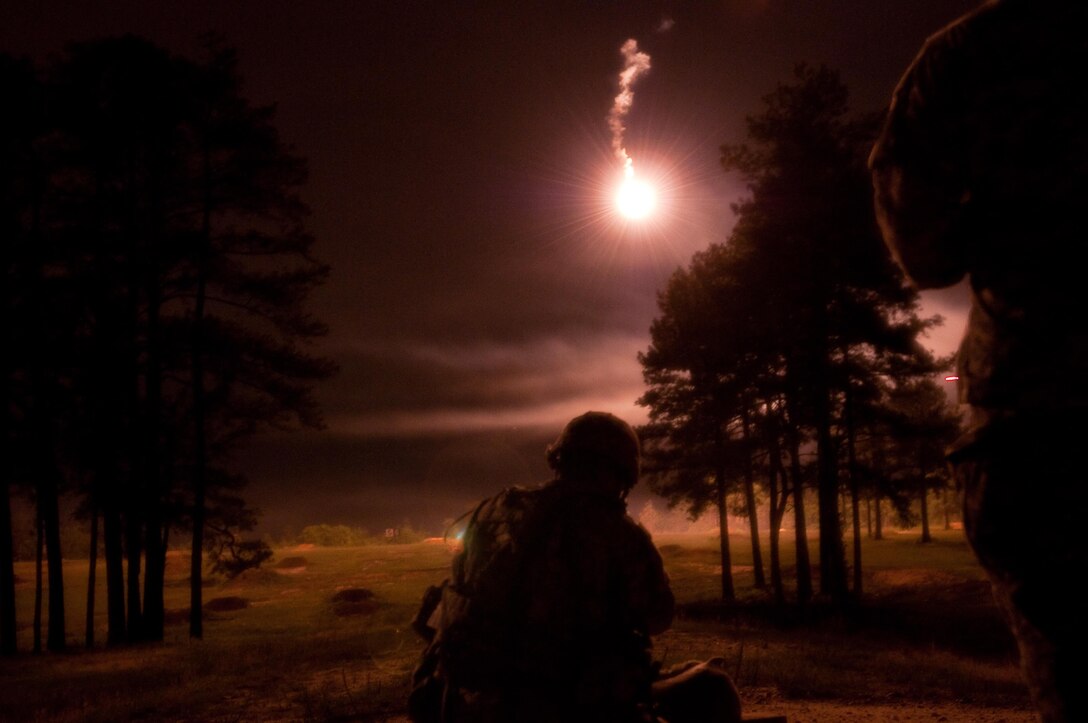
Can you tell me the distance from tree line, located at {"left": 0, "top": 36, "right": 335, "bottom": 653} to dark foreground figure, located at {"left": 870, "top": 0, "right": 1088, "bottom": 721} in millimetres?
16112

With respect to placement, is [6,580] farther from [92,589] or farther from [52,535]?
[92,589]

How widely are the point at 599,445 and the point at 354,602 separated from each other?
23.5 metres

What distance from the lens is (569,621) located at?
11.1 feet

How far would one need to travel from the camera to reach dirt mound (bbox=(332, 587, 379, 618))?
73.5 feet

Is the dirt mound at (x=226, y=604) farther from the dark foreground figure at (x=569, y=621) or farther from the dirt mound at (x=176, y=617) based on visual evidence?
the dark foreground figure at (x=569, y=621)

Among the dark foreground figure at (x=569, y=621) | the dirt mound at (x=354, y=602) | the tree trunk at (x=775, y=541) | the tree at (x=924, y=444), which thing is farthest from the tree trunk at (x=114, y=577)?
the tree at (x=924, y=444)

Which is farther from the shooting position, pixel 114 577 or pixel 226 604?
pixel 226 604

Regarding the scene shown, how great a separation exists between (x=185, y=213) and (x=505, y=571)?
16.0m

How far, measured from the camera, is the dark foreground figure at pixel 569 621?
3367 millimetres

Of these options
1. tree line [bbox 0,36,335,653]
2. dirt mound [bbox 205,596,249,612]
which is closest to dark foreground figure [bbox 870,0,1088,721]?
tree line [bbox 0,36,335,653]

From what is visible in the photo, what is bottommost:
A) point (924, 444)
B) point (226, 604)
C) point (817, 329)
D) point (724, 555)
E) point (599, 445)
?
point (226, 604)

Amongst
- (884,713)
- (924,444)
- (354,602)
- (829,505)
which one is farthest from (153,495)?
(924,444)

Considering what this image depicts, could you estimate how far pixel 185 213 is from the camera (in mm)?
16672

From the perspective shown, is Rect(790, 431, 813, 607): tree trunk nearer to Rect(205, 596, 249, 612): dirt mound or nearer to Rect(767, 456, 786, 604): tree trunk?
Rect(767, 456, 786, 604): tree trunk
